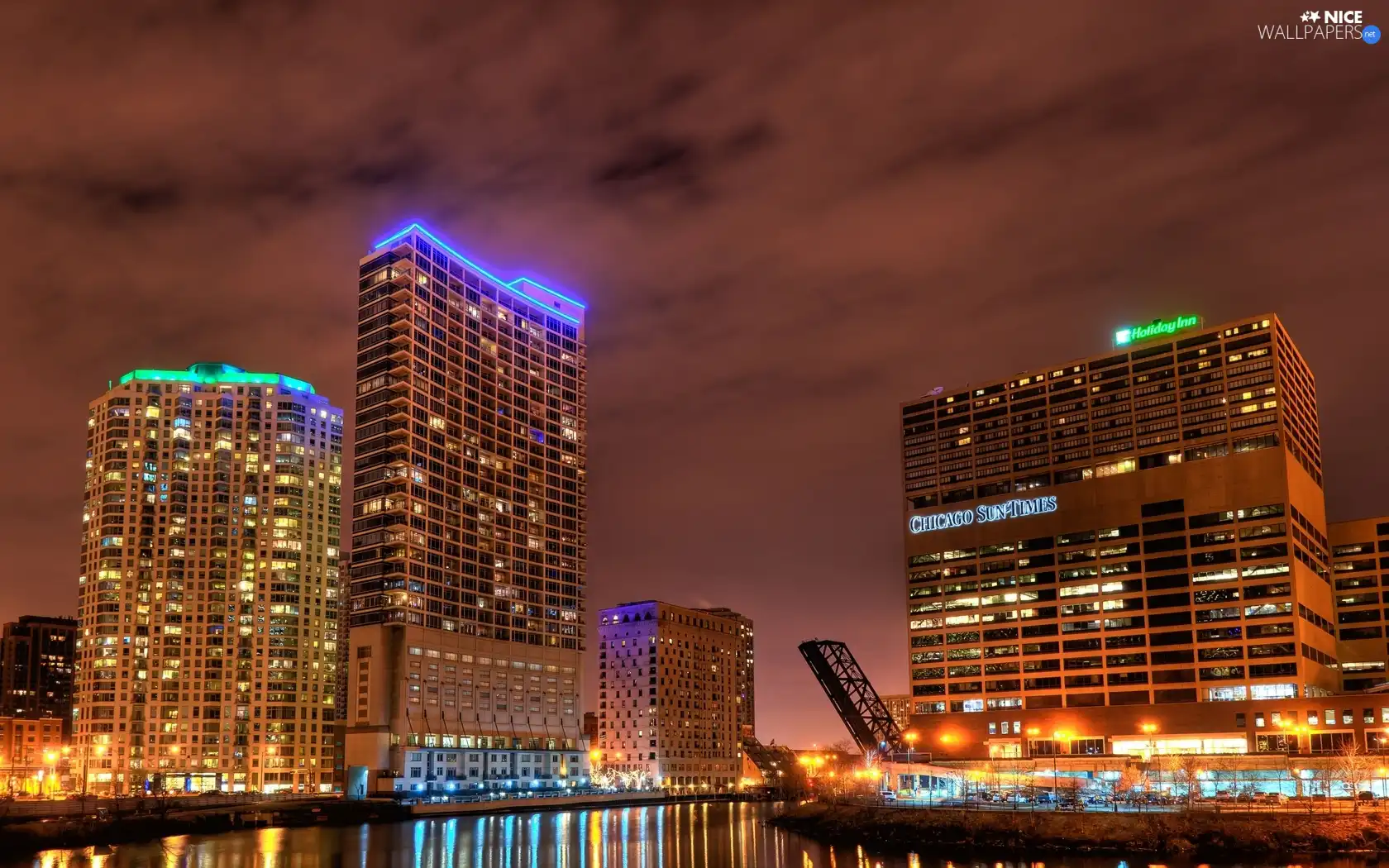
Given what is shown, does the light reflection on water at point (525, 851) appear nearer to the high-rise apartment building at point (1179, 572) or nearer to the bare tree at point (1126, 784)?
the bare tree at point (1126, 784)

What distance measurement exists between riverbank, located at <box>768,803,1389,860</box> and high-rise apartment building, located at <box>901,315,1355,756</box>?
276ft

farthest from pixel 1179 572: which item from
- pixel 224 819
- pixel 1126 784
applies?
pixel 224 819

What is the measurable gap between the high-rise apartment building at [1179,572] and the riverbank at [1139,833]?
84.1m

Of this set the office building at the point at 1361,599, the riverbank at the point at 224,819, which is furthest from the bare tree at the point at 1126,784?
the riverbank at the point at 224,819

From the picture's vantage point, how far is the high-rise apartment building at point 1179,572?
171875 millimetres

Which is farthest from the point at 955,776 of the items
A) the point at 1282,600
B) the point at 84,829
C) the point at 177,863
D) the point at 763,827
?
the point at 84,829

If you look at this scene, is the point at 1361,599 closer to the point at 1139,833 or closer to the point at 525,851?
the point at 1139,833

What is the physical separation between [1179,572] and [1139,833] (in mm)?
102209

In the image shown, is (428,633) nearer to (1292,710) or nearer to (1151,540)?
(1151,540)

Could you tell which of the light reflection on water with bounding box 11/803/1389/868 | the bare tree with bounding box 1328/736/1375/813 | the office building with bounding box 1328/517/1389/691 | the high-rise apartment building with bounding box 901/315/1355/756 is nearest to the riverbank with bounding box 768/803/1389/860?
the light reflection on water with bounding box 11/803/1389/868

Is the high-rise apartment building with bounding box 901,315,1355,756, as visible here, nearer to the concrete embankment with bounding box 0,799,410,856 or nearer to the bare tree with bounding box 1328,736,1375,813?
the bare tree with bounding box 1328,736,1375,813

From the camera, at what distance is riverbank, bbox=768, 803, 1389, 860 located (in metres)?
82.6

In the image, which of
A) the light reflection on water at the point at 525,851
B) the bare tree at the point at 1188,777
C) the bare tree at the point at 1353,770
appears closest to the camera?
the light reflection on water at the point at 525,851

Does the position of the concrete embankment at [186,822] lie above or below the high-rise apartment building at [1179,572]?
below
